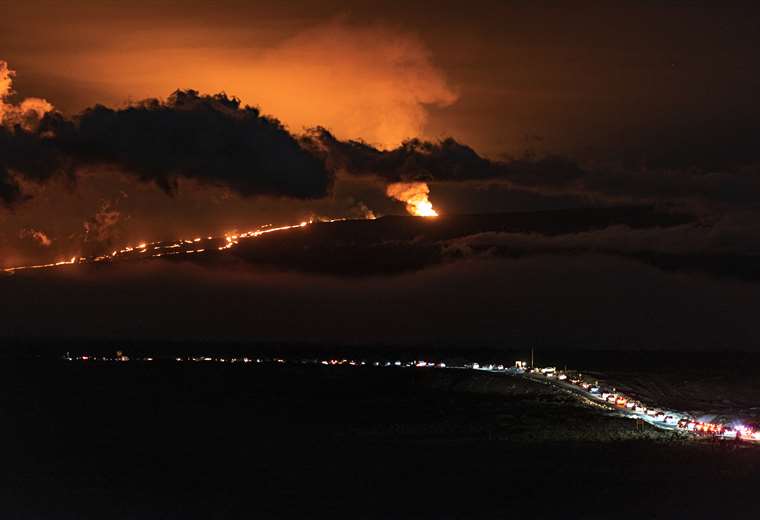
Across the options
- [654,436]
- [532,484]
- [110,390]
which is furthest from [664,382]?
[110,390]

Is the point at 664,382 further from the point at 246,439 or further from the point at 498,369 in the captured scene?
the point at 246,439

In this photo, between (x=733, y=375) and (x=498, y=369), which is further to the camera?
(x=498, y=369)

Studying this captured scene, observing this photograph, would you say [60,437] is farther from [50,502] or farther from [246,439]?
[50,502]

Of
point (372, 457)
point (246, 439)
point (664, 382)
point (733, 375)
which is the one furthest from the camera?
point (733, 375)

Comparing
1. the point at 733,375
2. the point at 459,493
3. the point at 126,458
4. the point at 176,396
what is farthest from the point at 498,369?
the point at 459,493

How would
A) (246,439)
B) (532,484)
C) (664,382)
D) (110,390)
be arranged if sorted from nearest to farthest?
(532,484)
(246,439)
(664,382)
(110,390)

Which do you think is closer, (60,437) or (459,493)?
(459,493)
